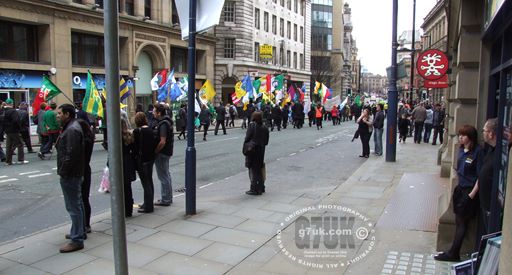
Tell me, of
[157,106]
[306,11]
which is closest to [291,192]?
[157,106]

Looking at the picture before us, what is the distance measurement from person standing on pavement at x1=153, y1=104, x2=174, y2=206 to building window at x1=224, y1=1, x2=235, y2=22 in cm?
4152

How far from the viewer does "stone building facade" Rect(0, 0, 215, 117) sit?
81.6 feet

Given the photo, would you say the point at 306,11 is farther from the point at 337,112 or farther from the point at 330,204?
the point at 330,204

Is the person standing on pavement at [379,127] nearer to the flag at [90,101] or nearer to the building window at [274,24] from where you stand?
the flag at [90,101]

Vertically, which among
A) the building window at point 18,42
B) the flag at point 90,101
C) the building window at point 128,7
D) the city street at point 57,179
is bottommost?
the city street at point 57,179

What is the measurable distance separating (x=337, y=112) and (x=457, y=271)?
1354 inches

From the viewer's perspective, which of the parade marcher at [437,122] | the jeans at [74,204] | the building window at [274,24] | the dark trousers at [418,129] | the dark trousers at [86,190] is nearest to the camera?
the jeans at [74,204]

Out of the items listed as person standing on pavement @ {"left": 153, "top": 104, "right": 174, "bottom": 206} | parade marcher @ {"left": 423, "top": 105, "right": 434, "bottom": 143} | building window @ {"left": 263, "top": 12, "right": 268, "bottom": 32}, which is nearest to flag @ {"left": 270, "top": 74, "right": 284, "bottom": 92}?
parade marcher @ {"left": 423, "top": 105, "right": 434, "bottom": 143}

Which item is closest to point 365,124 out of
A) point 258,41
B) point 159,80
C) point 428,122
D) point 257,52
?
Answer: point 428,122

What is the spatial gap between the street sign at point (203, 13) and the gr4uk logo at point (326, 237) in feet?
10.4

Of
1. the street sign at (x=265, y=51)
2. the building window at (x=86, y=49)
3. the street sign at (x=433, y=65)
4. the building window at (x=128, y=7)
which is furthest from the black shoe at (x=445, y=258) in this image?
the street sign at (x=265, y=51)

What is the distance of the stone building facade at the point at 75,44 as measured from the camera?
2486cm

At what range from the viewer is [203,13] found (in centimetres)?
696

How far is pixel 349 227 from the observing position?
21.2 ft
